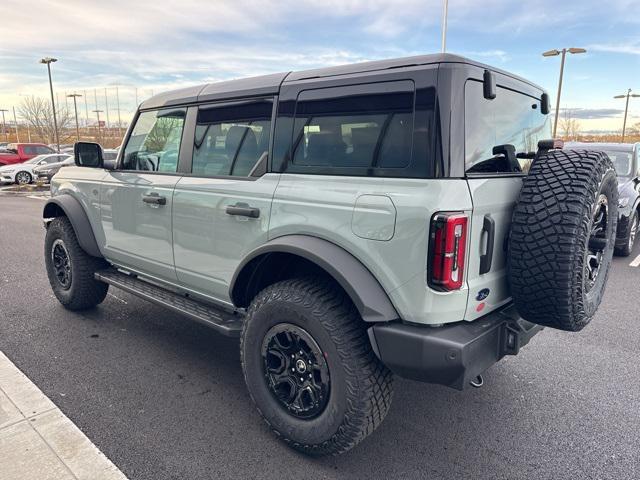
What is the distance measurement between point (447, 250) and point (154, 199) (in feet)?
7.37

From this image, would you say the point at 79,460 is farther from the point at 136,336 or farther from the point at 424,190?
the point at 424,190

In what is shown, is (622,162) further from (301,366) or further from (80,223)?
(80,223)

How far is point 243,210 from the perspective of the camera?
109 inches

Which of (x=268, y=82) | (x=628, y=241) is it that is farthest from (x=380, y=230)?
(x=628, y=241)

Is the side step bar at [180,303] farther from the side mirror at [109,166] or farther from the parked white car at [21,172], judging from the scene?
the parked white car at [21,172]

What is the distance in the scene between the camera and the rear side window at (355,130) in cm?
222

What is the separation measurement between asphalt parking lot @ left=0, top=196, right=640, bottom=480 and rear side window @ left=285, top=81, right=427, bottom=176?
154 centimetres

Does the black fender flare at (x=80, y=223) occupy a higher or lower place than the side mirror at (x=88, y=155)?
lower

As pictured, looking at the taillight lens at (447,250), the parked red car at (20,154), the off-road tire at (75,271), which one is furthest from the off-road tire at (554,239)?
the parked red car at (20,154)

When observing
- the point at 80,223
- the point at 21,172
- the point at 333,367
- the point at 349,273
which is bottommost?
the point at 21,172

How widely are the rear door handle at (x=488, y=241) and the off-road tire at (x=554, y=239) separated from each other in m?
0.10

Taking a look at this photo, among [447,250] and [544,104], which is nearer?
[447,250]

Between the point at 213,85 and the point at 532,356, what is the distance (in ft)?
10.5

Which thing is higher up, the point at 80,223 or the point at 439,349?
the point at 80,223
